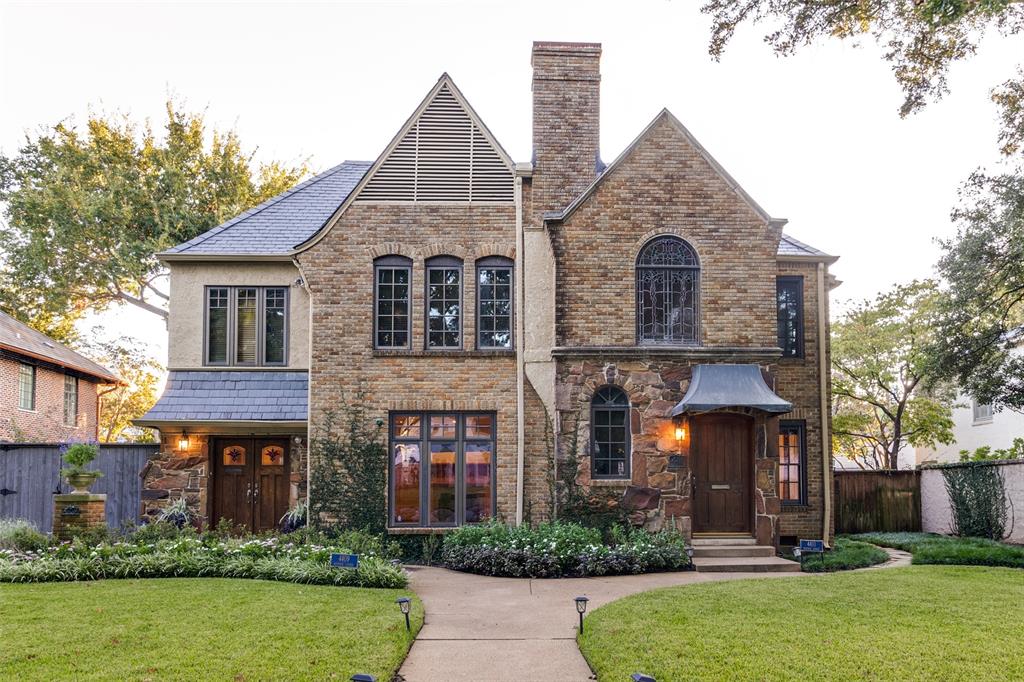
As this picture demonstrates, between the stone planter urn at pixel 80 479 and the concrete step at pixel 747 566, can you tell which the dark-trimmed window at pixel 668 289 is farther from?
the stone planter urn at pixel 80 479

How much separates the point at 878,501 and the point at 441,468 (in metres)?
11.3

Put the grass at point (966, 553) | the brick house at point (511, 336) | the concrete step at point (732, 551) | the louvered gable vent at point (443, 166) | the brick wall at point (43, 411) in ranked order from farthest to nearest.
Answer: the brick wall at point (43, 411) → the louvered gable vent at point (443, 166) → the brick house at point (511, 336) → the concrete step at point (732, 551) → the grass at point (966, 553)

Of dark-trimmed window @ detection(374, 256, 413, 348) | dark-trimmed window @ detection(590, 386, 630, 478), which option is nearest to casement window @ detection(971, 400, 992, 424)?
dark-trimmed window @ detection(590, 386, 630, 478)

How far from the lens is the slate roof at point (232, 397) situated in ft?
50.0

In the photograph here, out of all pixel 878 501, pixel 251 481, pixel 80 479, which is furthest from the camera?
pixel 878 501

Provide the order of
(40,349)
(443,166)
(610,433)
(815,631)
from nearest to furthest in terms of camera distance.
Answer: (815,631) → (610,433) → (443,166) → (40,349)

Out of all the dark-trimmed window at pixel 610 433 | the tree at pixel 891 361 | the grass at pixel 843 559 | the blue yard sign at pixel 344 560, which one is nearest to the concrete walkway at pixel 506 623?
the grass at pixel 843 559

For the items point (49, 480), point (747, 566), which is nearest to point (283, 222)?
point (49, 480)

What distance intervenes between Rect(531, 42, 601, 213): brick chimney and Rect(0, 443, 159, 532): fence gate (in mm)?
9409

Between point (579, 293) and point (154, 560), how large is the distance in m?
7.77

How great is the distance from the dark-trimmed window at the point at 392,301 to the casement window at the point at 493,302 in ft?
4.19

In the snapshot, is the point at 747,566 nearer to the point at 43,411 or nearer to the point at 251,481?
the point at 251,481

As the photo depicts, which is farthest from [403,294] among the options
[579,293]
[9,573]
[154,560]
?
[9,573]

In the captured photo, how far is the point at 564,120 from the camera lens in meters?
15.1
